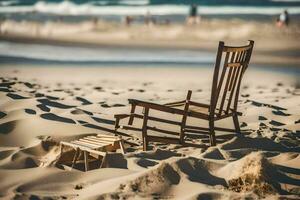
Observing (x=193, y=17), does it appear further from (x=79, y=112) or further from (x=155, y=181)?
(x=155, y=181)

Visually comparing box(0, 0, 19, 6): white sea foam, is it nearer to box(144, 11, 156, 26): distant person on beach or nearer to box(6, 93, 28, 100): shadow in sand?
box(144, 11, 156, 26): distant person on beach

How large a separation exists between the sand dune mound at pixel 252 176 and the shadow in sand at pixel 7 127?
267cm

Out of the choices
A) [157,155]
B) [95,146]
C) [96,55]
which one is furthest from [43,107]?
[96,55]

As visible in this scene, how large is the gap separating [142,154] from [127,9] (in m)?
29.0

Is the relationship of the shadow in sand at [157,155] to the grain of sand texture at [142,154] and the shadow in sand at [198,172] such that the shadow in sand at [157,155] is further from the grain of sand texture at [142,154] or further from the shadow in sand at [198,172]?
the shadow in sand at [198,172]

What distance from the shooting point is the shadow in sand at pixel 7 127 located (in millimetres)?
5324

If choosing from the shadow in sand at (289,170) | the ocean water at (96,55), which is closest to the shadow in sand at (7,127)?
the shadow in sand at (289,170)

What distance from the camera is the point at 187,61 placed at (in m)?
14.7

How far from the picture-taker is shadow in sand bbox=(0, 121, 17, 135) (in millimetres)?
5324

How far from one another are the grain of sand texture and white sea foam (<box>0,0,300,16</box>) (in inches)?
798

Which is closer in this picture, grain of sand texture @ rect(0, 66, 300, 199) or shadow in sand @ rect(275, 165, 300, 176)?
grain of sand texture @ rect(0, 66, 300, 199)

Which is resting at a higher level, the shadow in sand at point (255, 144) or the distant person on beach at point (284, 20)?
the distant person on beach at point (284, 20)

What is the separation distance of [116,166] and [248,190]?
1.29 meters

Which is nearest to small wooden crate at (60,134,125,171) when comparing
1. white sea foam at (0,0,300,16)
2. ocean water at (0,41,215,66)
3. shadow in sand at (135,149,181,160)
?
shadow in sand at (135,149,181,160)
